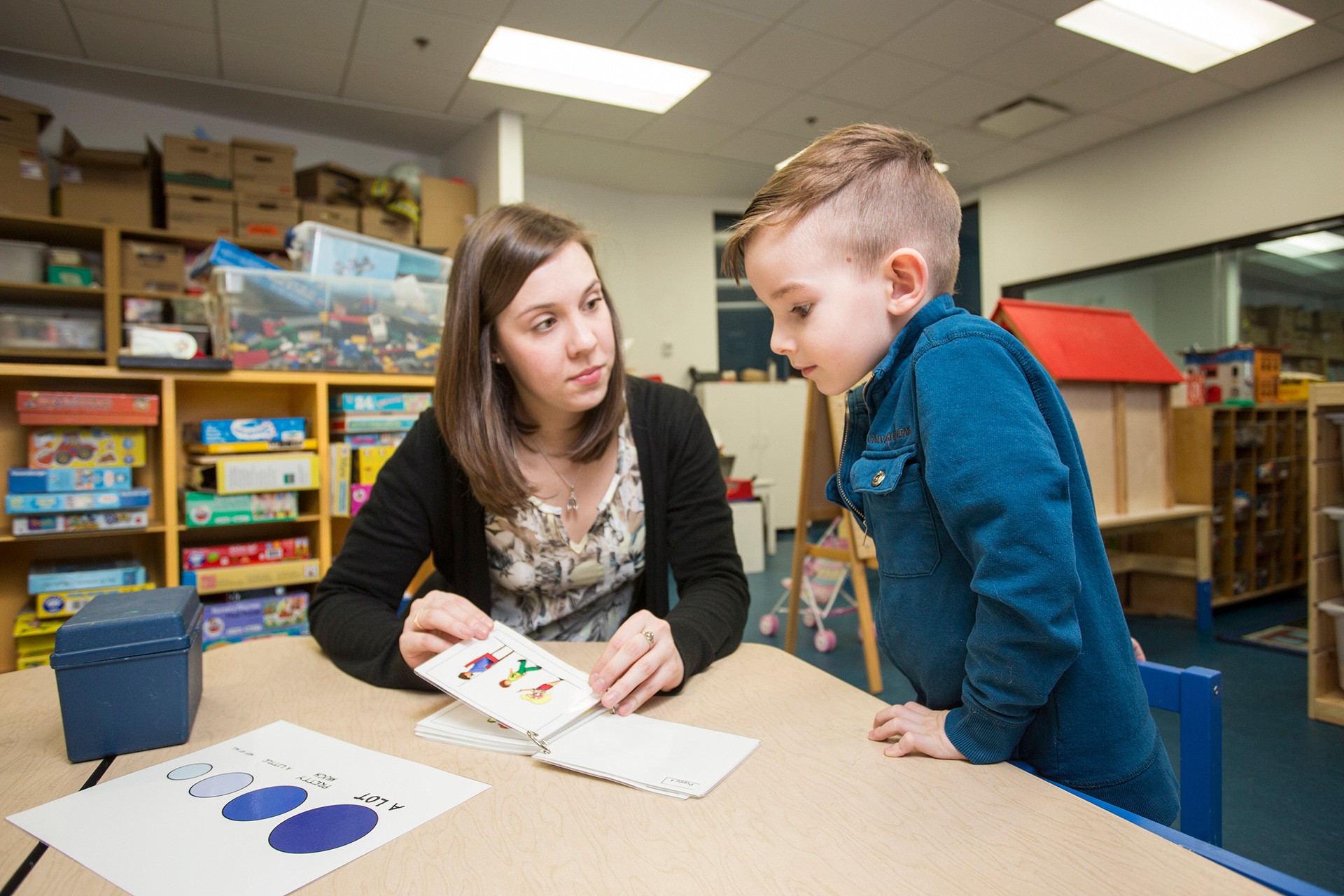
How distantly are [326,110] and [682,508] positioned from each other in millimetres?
4475

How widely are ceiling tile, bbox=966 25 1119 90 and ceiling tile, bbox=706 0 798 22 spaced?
1264 millimetres

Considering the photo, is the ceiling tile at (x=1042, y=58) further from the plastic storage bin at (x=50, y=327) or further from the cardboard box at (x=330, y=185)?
Result: the plastic storage bin at (x=50, y=327)

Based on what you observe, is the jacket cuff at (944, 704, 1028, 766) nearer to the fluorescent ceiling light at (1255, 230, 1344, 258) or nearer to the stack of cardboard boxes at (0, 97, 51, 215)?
the stack of cardboard boxes at (0, 97, 51, 215)

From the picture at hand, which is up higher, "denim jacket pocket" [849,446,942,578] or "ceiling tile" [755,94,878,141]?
"ceiling tile" [755,94,878,141]

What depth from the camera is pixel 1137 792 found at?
694mm

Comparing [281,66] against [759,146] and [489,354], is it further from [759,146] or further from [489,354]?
[489,354]

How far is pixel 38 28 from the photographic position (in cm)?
350

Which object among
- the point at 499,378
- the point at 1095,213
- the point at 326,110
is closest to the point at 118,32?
the point at 326,110

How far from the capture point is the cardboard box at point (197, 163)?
13.0 ft

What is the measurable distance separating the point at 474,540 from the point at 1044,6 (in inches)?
150

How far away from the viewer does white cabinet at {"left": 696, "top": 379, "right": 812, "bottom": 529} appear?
6.06 meters

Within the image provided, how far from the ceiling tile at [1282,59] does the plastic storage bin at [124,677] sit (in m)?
5.32

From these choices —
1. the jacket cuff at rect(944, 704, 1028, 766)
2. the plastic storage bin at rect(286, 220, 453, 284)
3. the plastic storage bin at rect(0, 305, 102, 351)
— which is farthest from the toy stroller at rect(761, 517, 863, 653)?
the plastic storage bin at rect(0, 305, 102, 351)

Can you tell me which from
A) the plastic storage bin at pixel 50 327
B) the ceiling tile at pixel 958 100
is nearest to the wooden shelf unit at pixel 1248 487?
the ceiling tile at pixel 958 100
